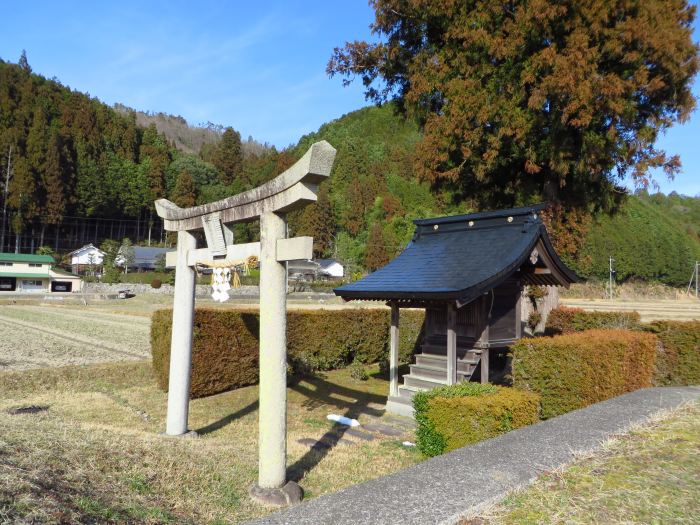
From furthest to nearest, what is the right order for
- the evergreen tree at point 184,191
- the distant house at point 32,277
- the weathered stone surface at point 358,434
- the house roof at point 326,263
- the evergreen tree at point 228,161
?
the evergreen tree at point 228,161 < the house roof at point 326,263 < the evergreen tree at point 184,191 < the distant house at point 32,277 < the weathered stone surface at point 358,434

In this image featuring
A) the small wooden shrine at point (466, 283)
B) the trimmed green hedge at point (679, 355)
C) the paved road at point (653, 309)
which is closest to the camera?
the small wooden shrine at point (466, 283)

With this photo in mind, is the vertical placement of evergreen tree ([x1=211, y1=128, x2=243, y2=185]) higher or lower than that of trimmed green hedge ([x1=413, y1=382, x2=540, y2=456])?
higher

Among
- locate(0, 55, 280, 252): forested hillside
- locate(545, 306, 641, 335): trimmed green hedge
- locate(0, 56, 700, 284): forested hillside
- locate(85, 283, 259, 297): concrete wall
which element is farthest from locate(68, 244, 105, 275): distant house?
locate(545, 306, 641, 335): trimmed green hedge

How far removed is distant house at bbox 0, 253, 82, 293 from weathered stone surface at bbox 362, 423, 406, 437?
57.5 meters

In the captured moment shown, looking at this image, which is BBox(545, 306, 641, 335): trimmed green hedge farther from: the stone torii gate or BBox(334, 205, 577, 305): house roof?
the stone torii gate

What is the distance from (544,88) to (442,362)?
7445 millimetres

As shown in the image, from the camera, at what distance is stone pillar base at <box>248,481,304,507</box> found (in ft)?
15.7

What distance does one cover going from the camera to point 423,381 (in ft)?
30.5

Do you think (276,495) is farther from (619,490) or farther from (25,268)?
(25,268)

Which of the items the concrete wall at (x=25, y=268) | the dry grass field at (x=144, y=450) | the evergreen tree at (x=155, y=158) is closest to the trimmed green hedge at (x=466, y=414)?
the dry grass field at (x=144, y=450)

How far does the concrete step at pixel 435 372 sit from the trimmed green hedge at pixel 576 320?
6685 mm

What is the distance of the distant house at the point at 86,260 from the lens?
62.6 metres

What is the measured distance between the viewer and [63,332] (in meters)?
18.5

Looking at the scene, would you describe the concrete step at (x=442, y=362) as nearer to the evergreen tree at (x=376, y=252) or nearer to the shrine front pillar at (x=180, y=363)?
the shrine front pillar at (x=180, y=363)
